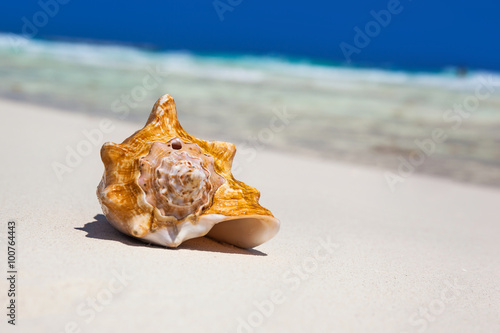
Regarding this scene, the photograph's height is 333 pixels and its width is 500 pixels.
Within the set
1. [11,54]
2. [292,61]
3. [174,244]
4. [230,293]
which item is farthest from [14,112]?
[292,61]

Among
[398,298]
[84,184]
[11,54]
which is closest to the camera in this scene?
[398,298]

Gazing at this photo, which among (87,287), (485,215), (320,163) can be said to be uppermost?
(320,163)

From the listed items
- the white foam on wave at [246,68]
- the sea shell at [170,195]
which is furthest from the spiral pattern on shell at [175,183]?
the white foam on wave at [246,68]

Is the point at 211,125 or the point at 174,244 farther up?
the point at 211,125

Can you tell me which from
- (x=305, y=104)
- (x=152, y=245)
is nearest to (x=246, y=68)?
(x=305, y=104)

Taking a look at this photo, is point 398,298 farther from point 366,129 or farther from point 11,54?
point 11,54

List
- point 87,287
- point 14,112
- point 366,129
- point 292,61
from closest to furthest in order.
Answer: point 87,287 → point 14,112 → point 366,129 → point 292,61

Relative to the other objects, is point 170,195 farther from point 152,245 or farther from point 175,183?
point 152,245

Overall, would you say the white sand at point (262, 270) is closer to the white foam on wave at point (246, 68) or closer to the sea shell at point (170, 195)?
the sea shell at point (170, 195)
